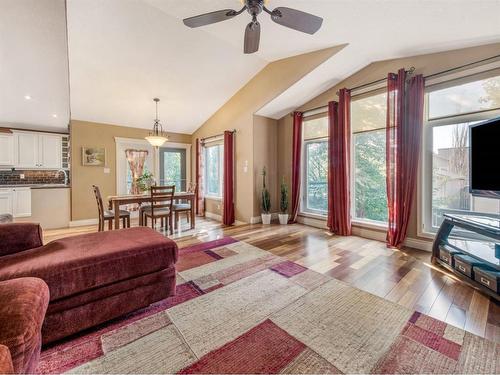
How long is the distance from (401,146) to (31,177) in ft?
23.8

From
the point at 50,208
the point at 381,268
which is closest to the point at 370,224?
the point at 381,268

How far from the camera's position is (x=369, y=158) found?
3.71 metres

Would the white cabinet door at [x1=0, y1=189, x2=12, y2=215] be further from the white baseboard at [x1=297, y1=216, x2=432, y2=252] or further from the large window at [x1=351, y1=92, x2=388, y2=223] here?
the large window at [x1=351, y1=92, x2=388, y2=223]

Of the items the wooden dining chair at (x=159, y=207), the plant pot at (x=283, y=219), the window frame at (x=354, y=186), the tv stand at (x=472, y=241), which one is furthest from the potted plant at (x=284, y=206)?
the tv stand at (x=472, y=241)

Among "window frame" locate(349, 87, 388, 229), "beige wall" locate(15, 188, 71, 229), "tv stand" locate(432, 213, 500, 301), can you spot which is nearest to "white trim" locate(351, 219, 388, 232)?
"window frame" locate(349, 87, 388, 229)

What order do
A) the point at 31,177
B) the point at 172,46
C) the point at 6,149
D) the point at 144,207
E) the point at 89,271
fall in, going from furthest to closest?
the point at 31,177
the point at 6,149
the point at 144,207
the point at 172,46
the point at 89,271

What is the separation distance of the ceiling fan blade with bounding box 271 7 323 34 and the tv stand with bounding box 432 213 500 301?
2.35 m

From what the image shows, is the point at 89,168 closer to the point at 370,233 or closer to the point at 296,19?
the point at 296,19

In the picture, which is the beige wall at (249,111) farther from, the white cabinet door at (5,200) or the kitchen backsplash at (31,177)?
the white cabinet door at (5,200)

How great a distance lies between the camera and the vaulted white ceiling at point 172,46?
7.64 ft

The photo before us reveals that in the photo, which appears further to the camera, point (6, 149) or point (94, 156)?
point (94, 156)

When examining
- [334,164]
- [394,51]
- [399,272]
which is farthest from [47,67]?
[399,272]

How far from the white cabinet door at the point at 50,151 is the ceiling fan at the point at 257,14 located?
4.63 m

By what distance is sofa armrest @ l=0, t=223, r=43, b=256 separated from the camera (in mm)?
1615
